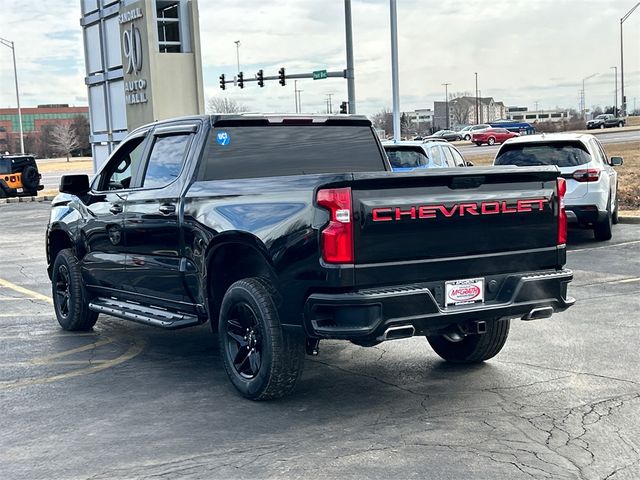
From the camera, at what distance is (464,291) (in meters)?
5.64

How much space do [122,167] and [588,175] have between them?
8404 mm

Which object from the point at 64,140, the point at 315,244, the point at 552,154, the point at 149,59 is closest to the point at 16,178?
the point at 149,59

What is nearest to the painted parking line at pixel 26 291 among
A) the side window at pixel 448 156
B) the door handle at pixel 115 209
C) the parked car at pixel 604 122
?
the door handle at pixel 115 209

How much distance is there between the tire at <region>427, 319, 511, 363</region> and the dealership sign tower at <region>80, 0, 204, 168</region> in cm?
1689

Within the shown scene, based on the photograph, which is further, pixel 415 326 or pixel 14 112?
pixel 14 112

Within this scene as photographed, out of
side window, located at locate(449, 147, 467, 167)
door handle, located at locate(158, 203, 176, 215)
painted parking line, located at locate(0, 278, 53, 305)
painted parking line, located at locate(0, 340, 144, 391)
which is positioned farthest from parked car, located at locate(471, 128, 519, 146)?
door handle, located at locate(158, 203, 176, 215)

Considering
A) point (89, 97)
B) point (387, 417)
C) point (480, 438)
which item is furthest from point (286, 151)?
point (89, 97)

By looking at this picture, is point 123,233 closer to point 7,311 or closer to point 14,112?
point 7,311

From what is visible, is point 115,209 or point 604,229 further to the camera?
point 604,229

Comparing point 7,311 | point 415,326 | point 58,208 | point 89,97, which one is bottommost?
point 7,311

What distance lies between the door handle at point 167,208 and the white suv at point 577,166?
8510 millimetres

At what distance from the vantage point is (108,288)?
802 cm

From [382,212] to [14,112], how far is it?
597 ft

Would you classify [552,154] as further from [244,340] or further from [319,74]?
[319,74]
